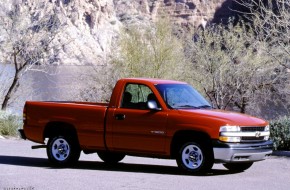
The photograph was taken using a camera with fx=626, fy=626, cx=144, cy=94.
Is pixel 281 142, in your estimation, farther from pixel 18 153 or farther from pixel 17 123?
pixel 17 123

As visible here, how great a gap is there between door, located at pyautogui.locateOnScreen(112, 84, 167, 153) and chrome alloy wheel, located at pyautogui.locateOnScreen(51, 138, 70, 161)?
3.73ft

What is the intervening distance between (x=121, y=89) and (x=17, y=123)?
1064 centimetres

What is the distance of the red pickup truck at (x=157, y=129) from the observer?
10648mm

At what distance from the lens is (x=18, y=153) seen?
49.1 ft

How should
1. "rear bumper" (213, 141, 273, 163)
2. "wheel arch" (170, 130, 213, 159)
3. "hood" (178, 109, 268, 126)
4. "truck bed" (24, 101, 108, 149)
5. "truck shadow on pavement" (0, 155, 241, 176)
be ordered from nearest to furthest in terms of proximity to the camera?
"rear bumper" (213, 141, 273, 163) → "hood" (178, 109, 268, 126) → "wheel arch" (170, 130, 213, 159) → "truck shadow on pavement" (0, 155, 241, 176) → "truck bed" (24, 101, 108, 149)

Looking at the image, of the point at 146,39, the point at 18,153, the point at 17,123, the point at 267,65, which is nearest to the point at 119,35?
the point at 146,39

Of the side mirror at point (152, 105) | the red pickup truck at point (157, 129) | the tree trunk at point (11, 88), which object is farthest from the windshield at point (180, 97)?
the tree trunk at point (11, 88)

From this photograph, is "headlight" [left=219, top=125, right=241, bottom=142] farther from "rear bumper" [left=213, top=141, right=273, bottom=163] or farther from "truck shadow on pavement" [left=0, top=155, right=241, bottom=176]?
"truck shadow on pavement" [left=0, top=155, right=241, bottom=176]

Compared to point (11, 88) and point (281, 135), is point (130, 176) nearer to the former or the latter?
point (281, 135)

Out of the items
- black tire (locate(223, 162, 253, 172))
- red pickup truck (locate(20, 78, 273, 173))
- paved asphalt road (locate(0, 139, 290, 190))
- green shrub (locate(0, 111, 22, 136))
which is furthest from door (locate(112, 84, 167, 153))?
green shrub (locate(0, 111, 22, 136))

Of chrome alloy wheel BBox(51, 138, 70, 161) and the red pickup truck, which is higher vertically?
the red pickup truck

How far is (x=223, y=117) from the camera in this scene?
35.2 ft

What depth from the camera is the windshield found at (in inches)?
448

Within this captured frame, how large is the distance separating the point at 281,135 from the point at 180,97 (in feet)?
15.2
